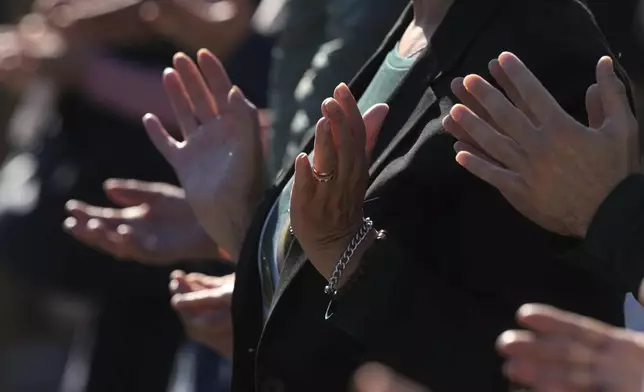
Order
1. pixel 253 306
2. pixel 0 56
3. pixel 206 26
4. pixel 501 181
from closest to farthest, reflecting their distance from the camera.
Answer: pixel 501 181, pixel 253 306, pixel 206 26, pixel 0 56

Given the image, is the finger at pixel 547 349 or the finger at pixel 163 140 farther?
the finger at pixel 163 140

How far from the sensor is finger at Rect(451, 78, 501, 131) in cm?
114

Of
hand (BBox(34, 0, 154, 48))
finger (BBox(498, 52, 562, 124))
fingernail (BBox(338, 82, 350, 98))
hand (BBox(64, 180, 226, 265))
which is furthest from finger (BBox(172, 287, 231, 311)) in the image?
hand (BBox(34, 0, 154, 48))

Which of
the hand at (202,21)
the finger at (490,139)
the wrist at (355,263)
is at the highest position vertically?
the finger at (490,139)

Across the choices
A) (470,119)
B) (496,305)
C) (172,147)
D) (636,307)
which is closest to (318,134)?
(470,119)

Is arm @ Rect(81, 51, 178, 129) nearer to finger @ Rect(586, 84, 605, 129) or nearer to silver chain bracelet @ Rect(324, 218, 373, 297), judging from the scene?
silver chain bracelet @ Rect(324, 218, 373, 297)

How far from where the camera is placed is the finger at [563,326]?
0.83 m

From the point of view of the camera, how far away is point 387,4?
1647 mm

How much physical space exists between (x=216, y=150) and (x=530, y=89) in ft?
2.01

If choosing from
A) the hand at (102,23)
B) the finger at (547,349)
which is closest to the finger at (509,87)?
the finger at (547,349)

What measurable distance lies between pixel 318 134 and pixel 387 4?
1.83 feet

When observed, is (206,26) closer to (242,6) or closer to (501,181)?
(242,6)

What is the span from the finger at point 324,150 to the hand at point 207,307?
430 mm

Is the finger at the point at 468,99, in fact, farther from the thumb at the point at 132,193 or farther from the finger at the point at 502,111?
the thumb at the point at 132,193
